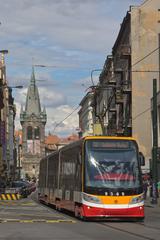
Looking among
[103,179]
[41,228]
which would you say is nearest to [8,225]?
[41,228]

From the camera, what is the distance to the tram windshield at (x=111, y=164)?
79.6 ft

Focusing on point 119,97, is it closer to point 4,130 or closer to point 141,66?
point 141,66

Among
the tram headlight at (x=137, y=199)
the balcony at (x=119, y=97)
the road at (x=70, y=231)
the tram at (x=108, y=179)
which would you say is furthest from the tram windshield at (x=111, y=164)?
the balcony at (x=119, y=97)

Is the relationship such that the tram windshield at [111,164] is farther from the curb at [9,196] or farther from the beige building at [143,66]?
the beige building at [143,66]

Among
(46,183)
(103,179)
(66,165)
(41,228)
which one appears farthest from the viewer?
(46,183)

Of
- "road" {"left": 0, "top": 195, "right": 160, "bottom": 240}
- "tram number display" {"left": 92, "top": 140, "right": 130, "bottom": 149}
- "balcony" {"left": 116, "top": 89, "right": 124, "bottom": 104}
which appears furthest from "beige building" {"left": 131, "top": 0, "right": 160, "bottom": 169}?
"road" {"left": 0, "top": 195, "right": 160, "bottom": 240}

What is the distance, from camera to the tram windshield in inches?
955

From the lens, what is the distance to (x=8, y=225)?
21594mm

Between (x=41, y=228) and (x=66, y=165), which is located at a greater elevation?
(x=66, y=165)

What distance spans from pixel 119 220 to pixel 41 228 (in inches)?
226

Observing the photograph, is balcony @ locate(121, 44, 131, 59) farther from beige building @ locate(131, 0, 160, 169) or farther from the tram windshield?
the tram windshield

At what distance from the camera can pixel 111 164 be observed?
2450 cm

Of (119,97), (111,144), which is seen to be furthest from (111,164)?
(119,97)

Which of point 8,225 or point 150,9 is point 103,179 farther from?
point 150,9
